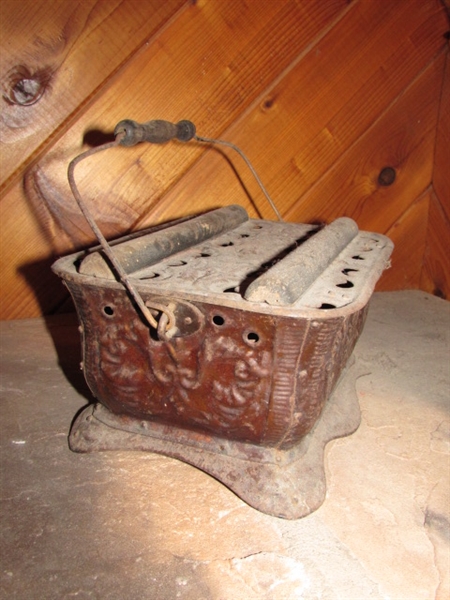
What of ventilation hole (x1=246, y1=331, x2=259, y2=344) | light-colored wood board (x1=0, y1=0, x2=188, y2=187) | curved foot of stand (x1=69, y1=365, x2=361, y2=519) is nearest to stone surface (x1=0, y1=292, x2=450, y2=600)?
curved foot of stand (x1=69, y1=365, x2=361, y2=519)

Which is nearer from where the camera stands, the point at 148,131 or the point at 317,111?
the point at 148,131

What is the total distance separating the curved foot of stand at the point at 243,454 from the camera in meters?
1.02

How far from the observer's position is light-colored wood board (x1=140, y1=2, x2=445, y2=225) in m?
1.90

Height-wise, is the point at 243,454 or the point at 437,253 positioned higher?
the point at 243,454

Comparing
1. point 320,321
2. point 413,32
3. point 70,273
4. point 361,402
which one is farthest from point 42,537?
point 413,32

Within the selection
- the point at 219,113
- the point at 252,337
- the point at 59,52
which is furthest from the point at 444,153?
the point at 252,337

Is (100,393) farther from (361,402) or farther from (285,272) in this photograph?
(361,402)

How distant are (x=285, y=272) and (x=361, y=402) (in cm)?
60

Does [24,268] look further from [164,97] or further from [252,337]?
[252,337]

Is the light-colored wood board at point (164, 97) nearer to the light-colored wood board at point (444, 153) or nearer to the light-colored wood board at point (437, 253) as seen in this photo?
the light-colored wood board at point (444, 153)

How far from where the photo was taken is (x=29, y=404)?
1.34m

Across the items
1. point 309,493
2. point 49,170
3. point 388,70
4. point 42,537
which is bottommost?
point 309,493

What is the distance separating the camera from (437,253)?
87.4 inches

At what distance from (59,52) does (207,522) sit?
140 cm
